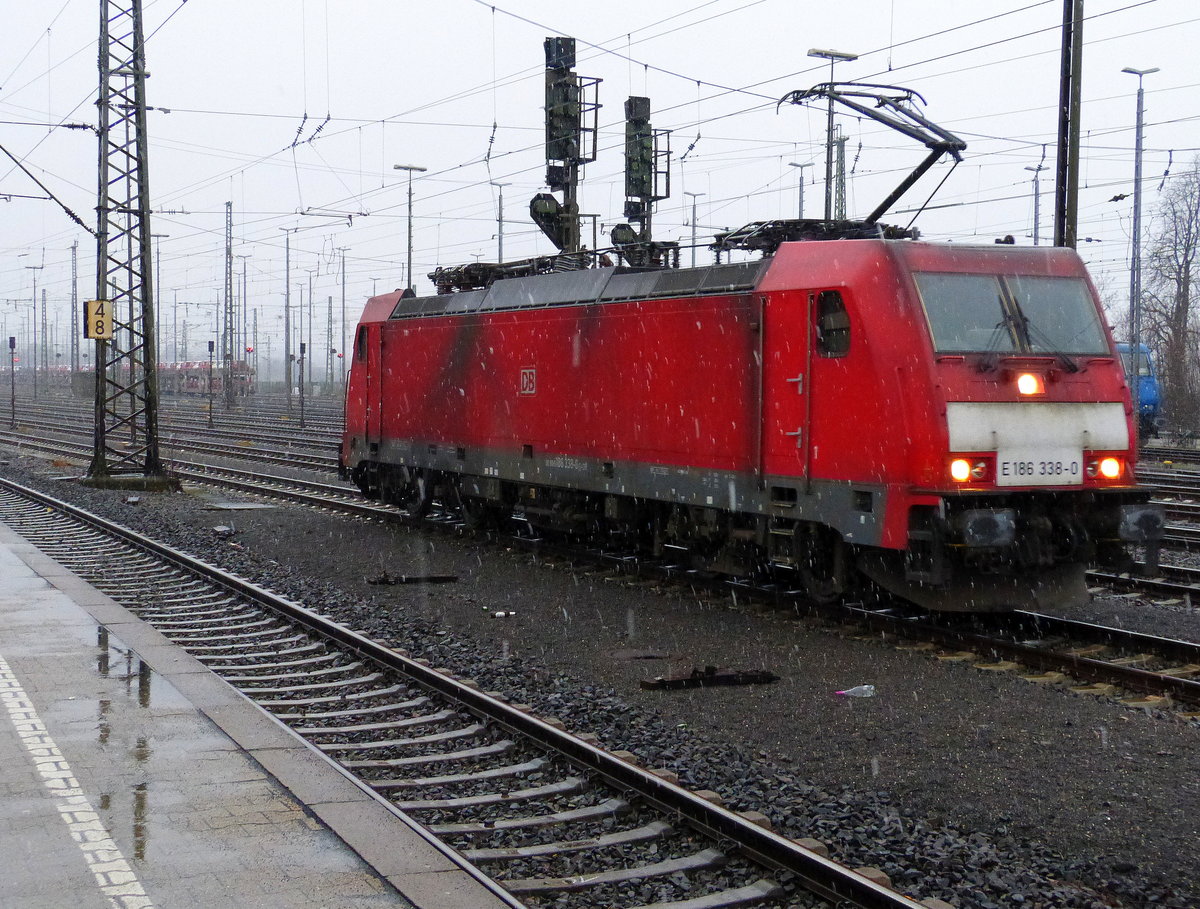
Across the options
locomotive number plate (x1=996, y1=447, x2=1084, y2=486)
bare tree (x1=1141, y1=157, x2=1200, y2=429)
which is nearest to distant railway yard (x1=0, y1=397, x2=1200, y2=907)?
locomotive number plate (x1=996, y1=447, x2=1084, y2=486)

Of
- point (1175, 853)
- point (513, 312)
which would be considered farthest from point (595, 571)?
point (1175, 853)

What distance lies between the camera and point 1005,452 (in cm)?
1020

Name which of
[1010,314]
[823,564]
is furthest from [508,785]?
[1010,314]

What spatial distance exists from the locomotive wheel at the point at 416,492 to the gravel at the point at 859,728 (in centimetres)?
490

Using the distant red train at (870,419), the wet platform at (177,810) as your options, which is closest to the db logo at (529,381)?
the distant red train at (870,419)

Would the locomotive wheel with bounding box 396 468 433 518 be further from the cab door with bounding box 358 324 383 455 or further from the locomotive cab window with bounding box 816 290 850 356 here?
the locomotive cab window with bounding box 816 290 850 356

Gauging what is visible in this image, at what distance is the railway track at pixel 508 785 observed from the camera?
5.34 m

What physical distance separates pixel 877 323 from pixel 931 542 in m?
1.80

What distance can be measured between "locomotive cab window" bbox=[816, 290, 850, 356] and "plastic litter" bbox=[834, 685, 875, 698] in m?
3.14

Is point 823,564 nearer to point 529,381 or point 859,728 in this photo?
point 859,728

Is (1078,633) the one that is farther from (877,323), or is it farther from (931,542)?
(877,323)

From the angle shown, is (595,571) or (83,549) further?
(83,549)

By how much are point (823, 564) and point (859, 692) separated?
9.83 feet

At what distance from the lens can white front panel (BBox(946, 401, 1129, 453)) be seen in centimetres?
1008
